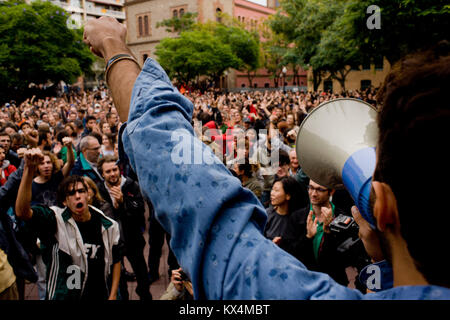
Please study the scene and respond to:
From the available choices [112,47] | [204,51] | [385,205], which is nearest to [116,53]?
[112,47]

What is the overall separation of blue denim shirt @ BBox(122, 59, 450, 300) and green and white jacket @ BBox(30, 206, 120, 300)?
7.78 feet

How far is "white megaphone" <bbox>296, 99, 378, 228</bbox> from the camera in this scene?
3.30 ft

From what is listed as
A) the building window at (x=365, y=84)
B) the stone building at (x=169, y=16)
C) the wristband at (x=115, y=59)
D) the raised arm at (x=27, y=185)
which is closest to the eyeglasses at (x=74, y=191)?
the raised arm at (x=27, y=185)

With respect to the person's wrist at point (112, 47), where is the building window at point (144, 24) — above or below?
above

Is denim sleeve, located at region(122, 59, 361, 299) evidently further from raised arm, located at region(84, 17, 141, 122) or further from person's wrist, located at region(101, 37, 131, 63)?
person's wrist, located at region(101, 37, 131, 63)

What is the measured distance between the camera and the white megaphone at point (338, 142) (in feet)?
3.30

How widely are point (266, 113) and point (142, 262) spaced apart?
816 centimetres

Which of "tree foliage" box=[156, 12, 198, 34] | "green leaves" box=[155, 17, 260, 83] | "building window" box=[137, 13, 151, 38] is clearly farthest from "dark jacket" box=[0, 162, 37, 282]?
"building window" box=[137, 13, 151, 38]

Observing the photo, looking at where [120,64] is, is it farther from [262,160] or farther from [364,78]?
[364,78]

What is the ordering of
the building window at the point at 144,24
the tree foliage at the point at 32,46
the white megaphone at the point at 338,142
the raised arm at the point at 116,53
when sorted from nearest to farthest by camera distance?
1. the raised arm at the point at 116,53
2. the white megaphone at the point at 338,142
3. the tree foliage at the point at 32,46
4. the building window at the point at 144,24

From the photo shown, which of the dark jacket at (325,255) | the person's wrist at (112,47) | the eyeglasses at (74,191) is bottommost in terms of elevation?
the dark jacket at (325,255)

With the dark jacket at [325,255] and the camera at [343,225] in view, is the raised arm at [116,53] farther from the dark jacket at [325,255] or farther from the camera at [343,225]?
the dark jacket at [325,255]

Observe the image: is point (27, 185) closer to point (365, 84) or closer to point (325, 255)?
point (325, 255)
